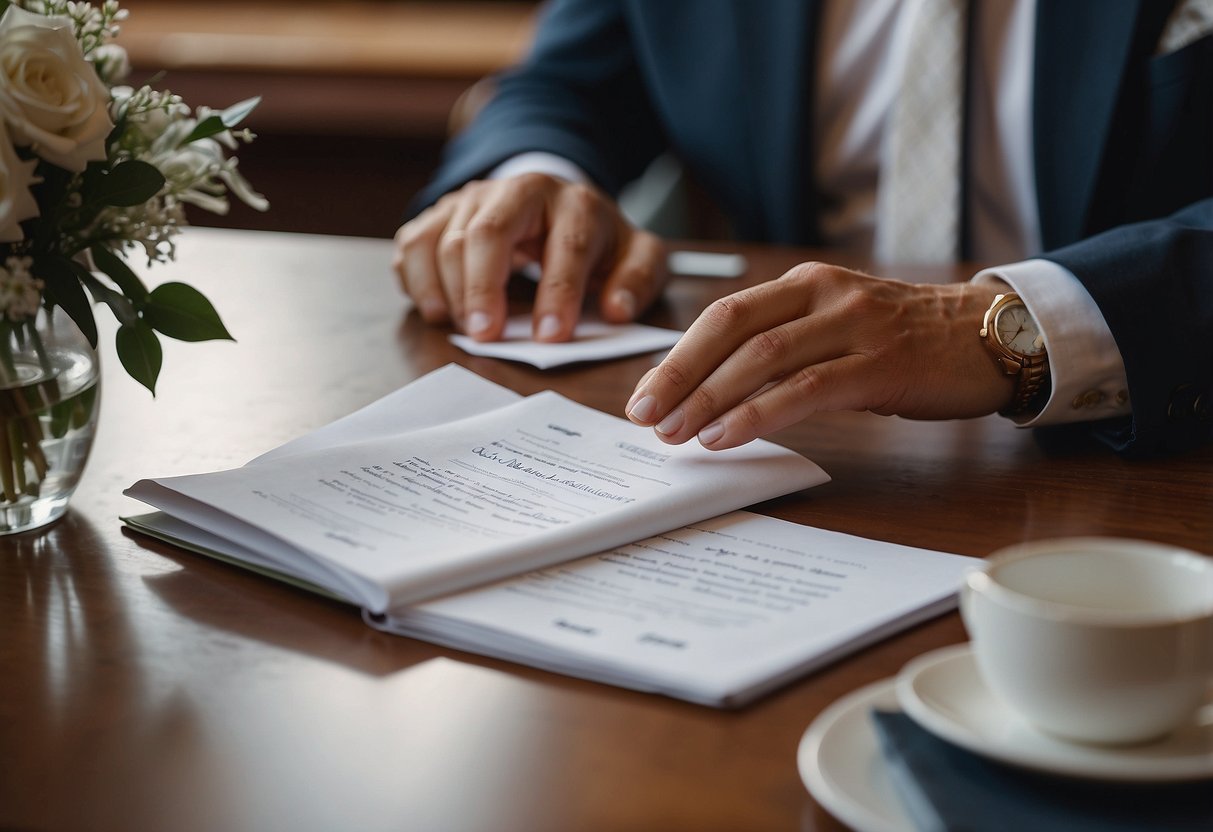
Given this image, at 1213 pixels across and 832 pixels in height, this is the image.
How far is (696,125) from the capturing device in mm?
1770

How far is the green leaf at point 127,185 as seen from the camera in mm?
750

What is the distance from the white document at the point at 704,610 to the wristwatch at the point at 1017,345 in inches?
9.4

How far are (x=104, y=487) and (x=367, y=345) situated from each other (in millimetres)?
362

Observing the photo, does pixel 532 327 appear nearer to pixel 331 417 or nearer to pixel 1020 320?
pixel 331 417

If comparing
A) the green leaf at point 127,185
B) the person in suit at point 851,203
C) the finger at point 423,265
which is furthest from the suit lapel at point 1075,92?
the green leaf at point 127,185

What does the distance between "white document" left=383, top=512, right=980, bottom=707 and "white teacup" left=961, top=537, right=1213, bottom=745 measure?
0.42 feet

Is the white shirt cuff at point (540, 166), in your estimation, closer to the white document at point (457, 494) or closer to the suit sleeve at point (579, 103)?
the suit sleeve at point (579, 103)

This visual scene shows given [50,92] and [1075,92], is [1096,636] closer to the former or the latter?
[50,92]

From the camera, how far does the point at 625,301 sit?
1216 mm

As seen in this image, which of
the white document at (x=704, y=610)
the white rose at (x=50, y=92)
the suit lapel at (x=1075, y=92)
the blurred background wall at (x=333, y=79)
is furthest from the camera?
the blurred background wall at (x=333, y=79)

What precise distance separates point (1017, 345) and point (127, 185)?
603 millimetres

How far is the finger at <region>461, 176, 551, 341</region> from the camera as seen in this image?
1.17 metres

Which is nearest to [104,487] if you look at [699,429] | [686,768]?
[699,429]

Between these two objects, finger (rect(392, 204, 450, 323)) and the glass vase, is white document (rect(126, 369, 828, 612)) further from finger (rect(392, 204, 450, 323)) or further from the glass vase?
finger (rect(392, 204, 450, 323))
